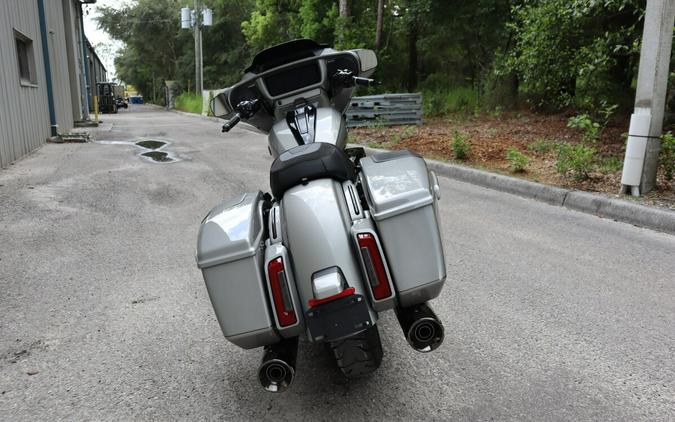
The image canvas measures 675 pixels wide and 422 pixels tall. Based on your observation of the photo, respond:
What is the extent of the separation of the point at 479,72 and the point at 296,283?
19.6m

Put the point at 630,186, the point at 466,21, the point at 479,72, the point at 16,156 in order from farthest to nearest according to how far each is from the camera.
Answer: the point at 479,72 < the point at 466,21 < the point at 16,156 < the point at 630,186

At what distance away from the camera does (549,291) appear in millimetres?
3717

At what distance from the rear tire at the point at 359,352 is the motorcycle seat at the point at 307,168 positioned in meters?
0.73

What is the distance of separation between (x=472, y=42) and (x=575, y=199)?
48.3 ft

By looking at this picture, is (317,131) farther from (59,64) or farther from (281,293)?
(59,64)

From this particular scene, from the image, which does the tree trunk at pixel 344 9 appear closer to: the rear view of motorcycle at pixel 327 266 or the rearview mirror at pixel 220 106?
the rearview mirror at pixel 220 106

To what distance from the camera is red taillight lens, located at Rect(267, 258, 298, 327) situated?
2.12 meters

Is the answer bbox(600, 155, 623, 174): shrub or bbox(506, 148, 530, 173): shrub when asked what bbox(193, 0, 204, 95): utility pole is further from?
bbox(600, 155, 623, 174): shrub

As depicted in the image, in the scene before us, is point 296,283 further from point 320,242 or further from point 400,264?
point 400,264

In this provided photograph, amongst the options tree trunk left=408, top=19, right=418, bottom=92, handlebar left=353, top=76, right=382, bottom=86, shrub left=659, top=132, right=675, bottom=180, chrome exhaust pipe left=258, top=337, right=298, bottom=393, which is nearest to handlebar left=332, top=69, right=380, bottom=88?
handlebar left=353, top=76, right=382, bottom=86

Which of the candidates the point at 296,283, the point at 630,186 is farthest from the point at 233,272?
the point at 630,186

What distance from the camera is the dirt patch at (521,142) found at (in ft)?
22.0

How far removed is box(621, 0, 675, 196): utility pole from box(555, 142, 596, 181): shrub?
638mm

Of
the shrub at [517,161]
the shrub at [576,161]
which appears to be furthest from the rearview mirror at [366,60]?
the shrub at [517,161]
